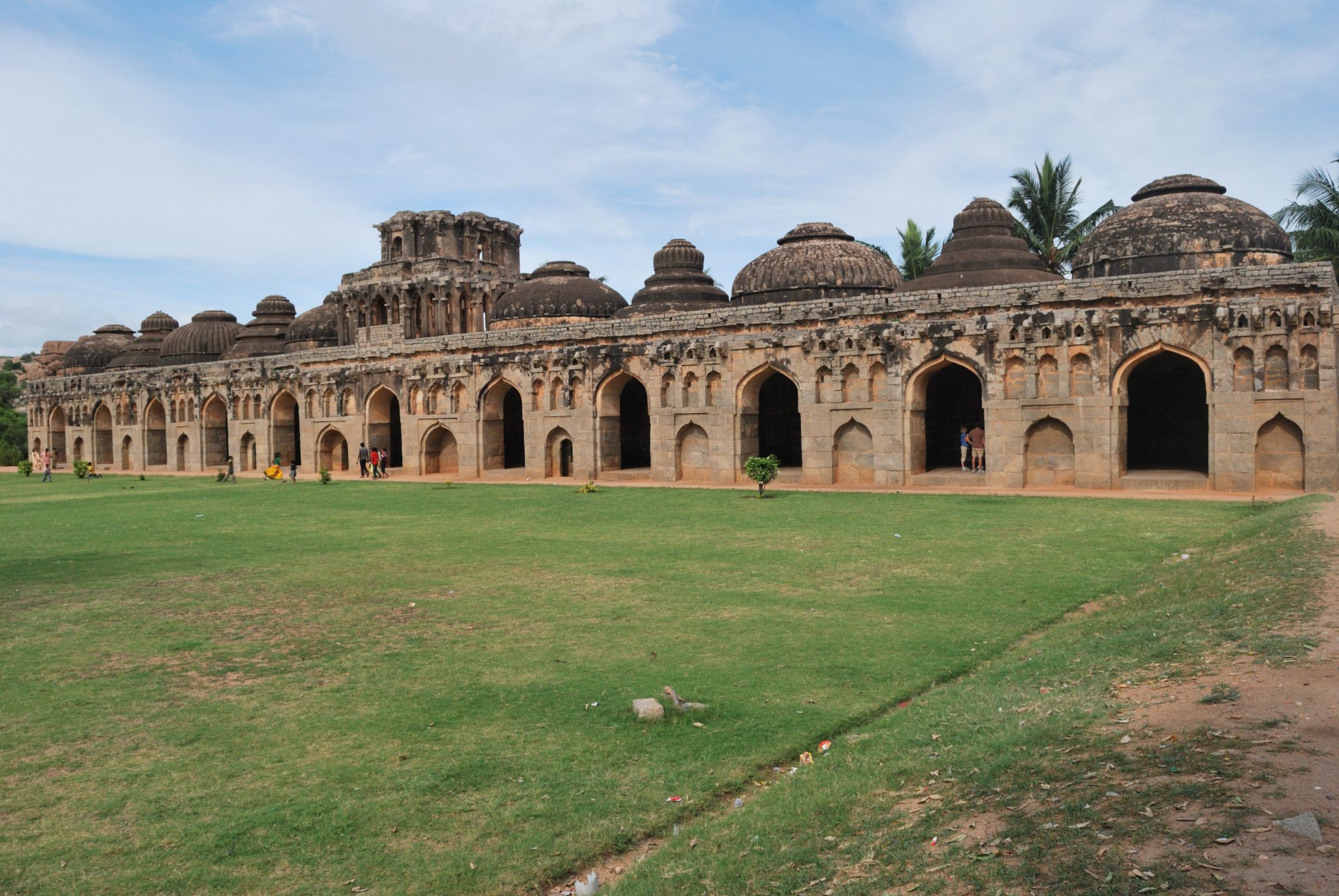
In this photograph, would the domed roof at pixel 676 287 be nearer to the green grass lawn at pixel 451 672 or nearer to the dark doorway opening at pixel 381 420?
the dark doorway opening at pixel 381 420

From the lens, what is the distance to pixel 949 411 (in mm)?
29219

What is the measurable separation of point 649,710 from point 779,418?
25.2m

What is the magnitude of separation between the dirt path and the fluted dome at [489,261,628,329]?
3074cm

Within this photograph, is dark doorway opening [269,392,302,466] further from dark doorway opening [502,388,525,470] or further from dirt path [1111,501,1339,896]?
dirt path [1111,501,1339,896]

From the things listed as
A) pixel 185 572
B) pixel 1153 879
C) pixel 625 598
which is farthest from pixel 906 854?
pixel 185 572

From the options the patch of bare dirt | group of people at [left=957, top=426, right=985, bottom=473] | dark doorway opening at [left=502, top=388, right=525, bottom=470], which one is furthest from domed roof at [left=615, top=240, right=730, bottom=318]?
the patch of bare dirt

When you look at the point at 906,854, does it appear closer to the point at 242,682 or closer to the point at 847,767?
the point at 847,767

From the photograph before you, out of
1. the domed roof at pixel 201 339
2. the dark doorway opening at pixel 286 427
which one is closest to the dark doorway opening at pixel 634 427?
the dark doorway opening at pixel 286 427

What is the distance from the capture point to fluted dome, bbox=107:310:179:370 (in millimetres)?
50781

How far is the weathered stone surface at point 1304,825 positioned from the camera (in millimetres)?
3896

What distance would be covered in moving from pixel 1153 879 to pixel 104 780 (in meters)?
5.46

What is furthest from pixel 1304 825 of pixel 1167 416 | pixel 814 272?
pixel 814 272

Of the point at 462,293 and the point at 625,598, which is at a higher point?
the point at 462,293

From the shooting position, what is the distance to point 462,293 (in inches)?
1660
